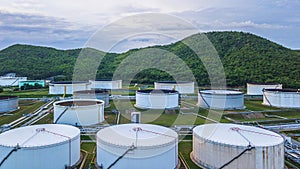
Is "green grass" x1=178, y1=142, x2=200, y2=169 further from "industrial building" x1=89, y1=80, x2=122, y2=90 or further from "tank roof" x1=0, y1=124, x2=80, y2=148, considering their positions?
"industrial building" x1=89, y1=80, x2=122, y2=90

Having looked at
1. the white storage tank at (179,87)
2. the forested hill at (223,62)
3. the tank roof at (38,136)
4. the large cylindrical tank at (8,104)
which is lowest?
the tank roof at (38,136)

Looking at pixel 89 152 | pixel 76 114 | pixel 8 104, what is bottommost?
pixel 89 152

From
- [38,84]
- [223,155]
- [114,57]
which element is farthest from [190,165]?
[114,57]

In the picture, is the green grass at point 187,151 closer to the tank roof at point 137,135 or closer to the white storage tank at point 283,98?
the tank roof at point 137,135

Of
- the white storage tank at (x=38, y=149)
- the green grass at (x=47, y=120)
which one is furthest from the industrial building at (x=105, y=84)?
the white storage tank at (x=38, y=149)

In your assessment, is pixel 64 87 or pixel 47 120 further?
pixel 64 87

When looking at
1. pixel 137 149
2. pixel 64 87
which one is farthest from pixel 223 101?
pixel 64 87

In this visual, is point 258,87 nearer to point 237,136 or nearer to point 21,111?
point 237,136

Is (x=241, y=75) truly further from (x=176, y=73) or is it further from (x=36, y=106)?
(x=36, y=106)
